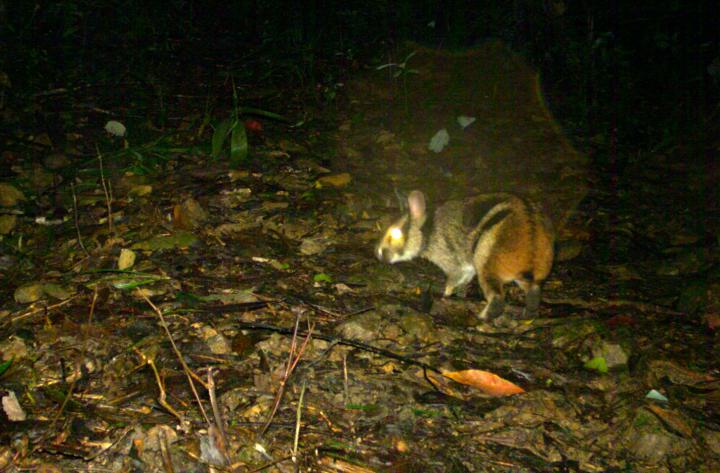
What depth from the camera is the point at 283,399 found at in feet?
9.49

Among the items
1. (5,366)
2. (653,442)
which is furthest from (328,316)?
(653,442)

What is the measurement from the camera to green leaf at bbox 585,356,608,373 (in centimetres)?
343

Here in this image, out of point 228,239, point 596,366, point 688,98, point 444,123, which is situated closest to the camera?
point 596,366

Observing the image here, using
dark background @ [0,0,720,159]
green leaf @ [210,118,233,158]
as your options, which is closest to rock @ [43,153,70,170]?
green leaf @ [210,118,233,158]

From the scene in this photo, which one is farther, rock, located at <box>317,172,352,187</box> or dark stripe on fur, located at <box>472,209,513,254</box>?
rock, located at <box>317,172,352,187</box>

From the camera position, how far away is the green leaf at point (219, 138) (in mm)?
5328

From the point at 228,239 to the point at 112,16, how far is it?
17.6 feet

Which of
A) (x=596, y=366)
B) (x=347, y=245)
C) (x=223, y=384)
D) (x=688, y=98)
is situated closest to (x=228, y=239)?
(x=347, y=245)

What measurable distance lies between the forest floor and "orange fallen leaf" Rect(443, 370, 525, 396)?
0.03 feet

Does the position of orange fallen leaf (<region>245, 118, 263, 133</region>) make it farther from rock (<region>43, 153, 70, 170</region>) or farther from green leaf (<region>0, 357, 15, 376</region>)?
green leaf (<region>0, 357, 15, 376</region>)

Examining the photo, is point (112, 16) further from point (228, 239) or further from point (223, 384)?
point (223, 384)

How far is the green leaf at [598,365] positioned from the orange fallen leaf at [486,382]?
52 centimetres

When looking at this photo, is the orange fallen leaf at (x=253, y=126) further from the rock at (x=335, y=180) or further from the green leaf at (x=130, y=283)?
the green leaf at (x=130, y=283)

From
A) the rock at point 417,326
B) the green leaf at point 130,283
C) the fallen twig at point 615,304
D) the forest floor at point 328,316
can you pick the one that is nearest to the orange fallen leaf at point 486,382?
the forest floor at point 328,316
